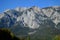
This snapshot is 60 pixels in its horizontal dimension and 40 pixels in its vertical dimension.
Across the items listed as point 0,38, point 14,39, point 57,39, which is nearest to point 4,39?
point 0,38

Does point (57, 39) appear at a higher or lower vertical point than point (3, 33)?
lower

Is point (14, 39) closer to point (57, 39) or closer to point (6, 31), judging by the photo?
point (6, 31)

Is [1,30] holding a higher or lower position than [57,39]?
higher

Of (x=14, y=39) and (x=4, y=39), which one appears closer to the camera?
(x=4, y=39)

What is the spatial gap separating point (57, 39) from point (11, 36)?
34.5 feet

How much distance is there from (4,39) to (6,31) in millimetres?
2115

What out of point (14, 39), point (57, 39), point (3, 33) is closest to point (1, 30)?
point (3, 33)

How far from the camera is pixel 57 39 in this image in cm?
3484

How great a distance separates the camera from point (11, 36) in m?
27.7

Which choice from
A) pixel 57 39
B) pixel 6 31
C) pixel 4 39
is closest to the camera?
pixel 4 39

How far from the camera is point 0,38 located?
2583cm

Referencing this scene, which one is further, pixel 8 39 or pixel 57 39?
pixel 57 39

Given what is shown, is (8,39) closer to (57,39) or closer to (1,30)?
(1,30)

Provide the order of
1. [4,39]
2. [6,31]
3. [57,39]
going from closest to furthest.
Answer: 1. [4,39]
2. [6,31]
3. [57,39]
